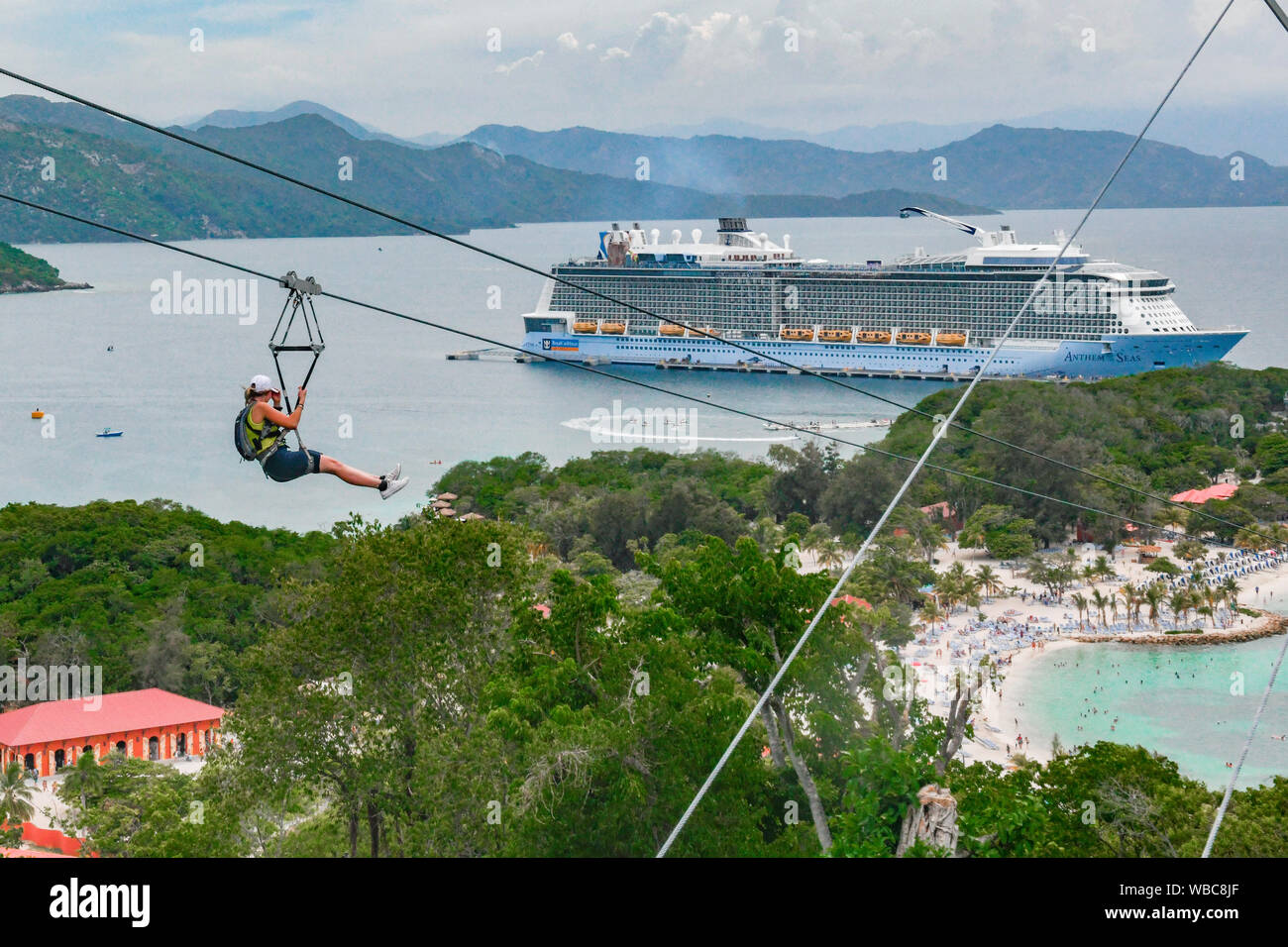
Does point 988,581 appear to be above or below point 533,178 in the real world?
below

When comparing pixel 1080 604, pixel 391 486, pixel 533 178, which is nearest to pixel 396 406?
pixel 1080 604

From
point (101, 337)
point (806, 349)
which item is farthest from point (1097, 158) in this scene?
point (101, 337)

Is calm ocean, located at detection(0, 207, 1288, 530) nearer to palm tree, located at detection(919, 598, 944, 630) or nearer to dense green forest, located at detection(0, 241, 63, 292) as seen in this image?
dense green forest, located at detection(0, 241, 63, 292)

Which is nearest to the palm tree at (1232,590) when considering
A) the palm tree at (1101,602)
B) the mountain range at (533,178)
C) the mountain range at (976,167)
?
the palm tree at (1101,602)

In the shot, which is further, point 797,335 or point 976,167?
point 976,167

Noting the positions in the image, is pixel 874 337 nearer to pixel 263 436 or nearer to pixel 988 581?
pixel 988 581

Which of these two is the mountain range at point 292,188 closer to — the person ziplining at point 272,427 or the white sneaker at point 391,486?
the white sneaker at point 391,486
